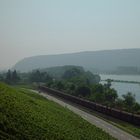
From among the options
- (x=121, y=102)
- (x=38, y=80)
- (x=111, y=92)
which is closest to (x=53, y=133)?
(x=121, y=102)

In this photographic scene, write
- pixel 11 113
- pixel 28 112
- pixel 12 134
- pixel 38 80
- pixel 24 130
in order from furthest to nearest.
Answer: pixel 38 80 → pixel 28 112 → pixel 11 113 → pixel 24 130 → pixel 12 134

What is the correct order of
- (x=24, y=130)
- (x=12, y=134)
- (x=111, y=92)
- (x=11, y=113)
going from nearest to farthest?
(x=12, y=134) < (x=24, y=130) < (x=11, y=113) < (x=111, y=92)

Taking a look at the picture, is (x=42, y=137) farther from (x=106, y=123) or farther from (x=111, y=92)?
(x=111, y=92)

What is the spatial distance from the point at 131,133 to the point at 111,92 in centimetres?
2850

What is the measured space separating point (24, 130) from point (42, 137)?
1383 mm

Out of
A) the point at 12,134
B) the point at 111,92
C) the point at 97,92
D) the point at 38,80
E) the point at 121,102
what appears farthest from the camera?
the point at 38,80

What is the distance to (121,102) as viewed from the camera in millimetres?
55844

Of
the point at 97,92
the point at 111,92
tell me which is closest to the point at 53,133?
the point at 111,92

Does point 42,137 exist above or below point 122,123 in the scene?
above

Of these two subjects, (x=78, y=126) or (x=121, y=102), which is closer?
(x=78, y=126)

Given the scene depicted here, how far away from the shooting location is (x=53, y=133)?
23875 mm

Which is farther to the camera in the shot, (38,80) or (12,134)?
(38,80)

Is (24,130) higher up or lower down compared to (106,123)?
higher up

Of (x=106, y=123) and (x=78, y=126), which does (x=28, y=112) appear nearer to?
(x=78, y=126)
